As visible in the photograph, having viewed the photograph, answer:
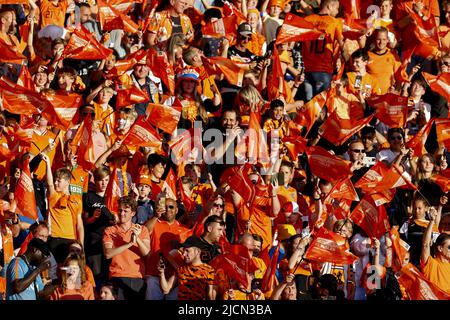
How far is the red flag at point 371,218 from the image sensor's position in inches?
661

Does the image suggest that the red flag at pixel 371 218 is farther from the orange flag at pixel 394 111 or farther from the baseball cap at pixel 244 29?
the baseball cap at pixel 244 29

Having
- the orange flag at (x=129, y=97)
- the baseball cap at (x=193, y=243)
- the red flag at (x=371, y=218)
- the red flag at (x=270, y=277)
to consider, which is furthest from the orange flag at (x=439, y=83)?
the baseball cap at (x=193, y=243)

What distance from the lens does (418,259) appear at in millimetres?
16812

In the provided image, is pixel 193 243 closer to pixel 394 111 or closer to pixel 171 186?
pixel 171 186

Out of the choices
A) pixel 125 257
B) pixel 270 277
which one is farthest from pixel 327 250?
pixel 125 257

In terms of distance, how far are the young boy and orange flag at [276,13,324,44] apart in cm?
338

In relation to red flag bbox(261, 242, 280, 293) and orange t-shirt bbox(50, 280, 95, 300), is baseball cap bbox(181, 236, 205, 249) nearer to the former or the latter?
red flag bbox(261, 242, 280, 293)

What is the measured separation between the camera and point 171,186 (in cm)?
1684

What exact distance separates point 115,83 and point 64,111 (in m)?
0.83

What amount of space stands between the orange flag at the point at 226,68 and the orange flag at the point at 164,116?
0.81 m
